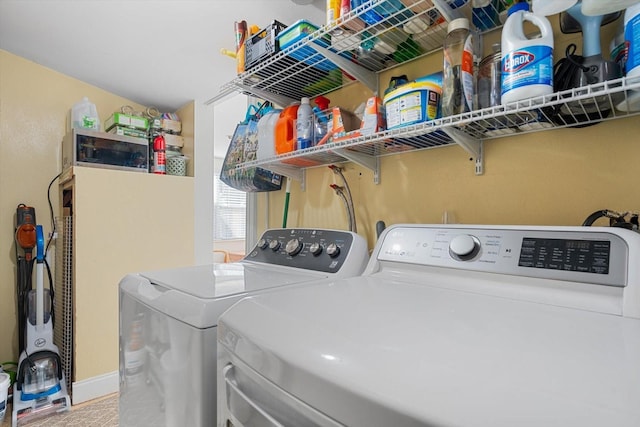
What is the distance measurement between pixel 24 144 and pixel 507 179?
3.34 meters

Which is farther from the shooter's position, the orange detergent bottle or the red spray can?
the red spray can

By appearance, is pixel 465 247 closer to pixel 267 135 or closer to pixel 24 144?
pixel 267 135

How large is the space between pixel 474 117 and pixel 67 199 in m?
3.04

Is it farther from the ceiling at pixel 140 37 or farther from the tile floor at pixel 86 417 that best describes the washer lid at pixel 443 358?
the tile floor at pixel 86 417

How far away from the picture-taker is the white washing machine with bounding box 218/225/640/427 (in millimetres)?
377

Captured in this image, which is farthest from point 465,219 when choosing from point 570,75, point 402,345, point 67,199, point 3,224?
point 3,224

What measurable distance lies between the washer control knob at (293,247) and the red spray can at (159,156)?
6.85ft

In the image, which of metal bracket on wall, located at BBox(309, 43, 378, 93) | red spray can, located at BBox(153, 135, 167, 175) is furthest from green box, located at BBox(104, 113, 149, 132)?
metal bracket on wall, located at BBox(309, 43, 378, 93)

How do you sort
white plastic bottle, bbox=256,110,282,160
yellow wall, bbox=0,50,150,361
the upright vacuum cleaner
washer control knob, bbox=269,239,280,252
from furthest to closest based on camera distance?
yellow wall, bbox=0,50,150,361
the upright vacuum cleaner
white plastic bottle, bbox=256,110,282,160
washer control knob, bbox=269,239,280,252

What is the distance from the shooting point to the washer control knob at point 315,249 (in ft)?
4.21

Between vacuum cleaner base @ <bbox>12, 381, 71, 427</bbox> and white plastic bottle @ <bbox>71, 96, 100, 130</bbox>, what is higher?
white plastic bottle @ <bbox>71, 96, 100, 130</bbox>

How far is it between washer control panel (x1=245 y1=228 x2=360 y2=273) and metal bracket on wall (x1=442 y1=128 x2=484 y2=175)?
486 mm

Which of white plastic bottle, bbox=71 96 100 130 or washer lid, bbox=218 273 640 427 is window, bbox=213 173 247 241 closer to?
white plastic bottle, bbox=71 96 100 130

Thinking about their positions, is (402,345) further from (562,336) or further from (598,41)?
(598,41)
